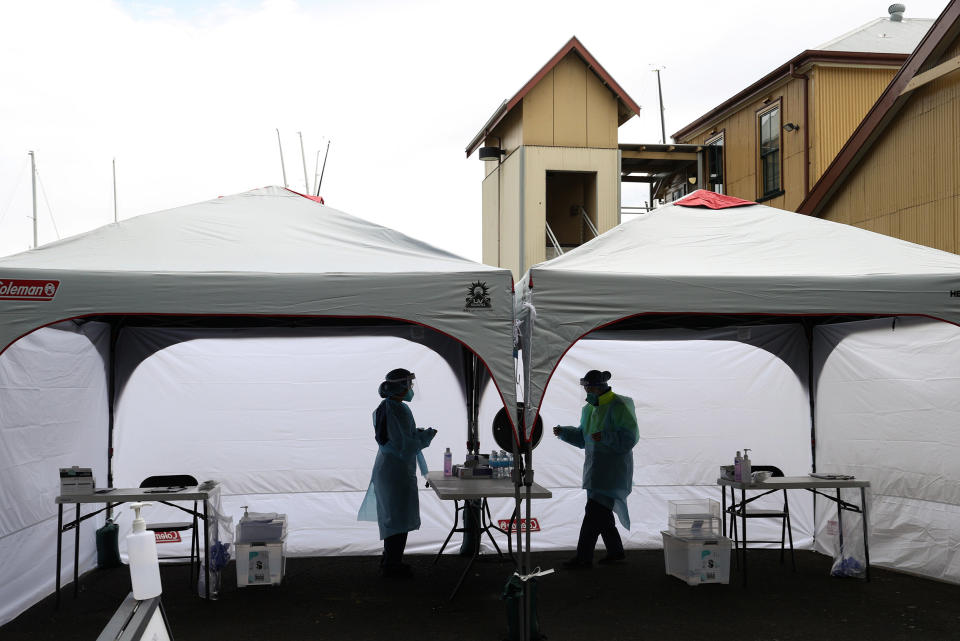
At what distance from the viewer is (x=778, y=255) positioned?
5.37m

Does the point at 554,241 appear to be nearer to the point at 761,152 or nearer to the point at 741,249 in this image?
the point at 761,152

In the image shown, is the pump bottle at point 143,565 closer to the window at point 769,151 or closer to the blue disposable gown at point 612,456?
the blue disposable gown at point 612,456

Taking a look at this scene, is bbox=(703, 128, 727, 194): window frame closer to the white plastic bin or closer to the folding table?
the folding table

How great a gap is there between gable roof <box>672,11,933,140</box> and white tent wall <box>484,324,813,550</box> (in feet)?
20.1

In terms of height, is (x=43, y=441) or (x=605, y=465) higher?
(x=43, y=441)

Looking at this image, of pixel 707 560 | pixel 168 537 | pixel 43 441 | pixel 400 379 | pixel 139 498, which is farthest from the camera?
pixel 168 537

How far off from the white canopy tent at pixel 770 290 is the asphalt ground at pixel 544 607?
92 cm

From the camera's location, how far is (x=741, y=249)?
5457 mm

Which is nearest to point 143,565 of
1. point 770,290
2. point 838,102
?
point 770,290

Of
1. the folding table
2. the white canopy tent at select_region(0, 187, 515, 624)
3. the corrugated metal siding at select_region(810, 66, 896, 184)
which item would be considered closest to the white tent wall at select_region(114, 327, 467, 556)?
the white canopy tent at select_region(0, 187, 515, 624)

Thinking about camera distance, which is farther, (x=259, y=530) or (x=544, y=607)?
(x=259, y=530)

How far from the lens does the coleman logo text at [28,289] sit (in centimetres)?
436

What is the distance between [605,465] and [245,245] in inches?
126

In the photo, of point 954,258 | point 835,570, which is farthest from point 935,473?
point 954,258
